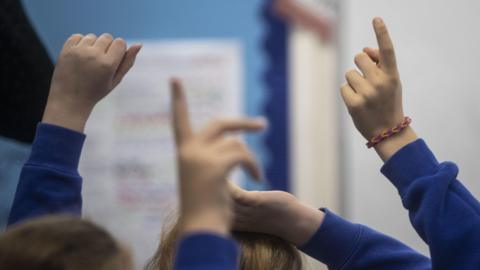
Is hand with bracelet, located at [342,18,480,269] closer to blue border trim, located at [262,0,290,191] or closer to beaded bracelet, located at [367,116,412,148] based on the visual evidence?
beaded bracelet, located at [367,116,412,148]

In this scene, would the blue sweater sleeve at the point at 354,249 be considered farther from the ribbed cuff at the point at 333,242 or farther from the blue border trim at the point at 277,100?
the blue border trim at the point at 277,100

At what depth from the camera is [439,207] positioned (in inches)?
20.8

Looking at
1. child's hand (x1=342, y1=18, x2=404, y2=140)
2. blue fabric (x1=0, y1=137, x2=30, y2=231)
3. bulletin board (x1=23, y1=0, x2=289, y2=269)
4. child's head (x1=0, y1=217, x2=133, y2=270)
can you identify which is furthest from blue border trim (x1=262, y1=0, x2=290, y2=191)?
child's head (x1=0, y1=217, x2=133, y2=270)

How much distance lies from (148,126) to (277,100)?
40cm

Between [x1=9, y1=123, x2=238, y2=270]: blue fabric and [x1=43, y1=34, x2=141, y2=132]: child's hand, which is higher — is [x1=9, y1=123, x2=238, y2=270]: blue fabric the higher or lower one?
the lower one

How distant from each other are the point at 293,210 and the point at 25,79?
1.16 feet

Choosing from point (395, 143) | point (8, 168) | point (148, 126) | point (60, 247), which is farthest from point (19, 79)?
point (148, 126)

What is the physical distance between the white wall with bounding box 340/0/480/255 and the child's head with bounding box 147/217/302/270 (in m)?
0.64

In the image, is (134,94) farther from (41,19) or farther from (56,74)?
(56,74)

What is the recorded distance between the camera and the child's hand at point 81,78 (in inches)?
22.1

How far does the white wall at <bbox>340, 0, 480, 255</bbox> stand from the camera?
3.92 ft

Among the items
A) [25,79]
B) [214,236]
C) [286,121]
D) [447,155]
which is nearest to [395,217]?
[447,155]

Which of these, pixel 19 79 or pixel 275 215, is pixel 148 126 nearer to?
pixel 19 79

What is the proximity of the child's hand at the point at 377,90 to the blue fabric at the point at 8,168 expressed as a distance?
0.41 metres
